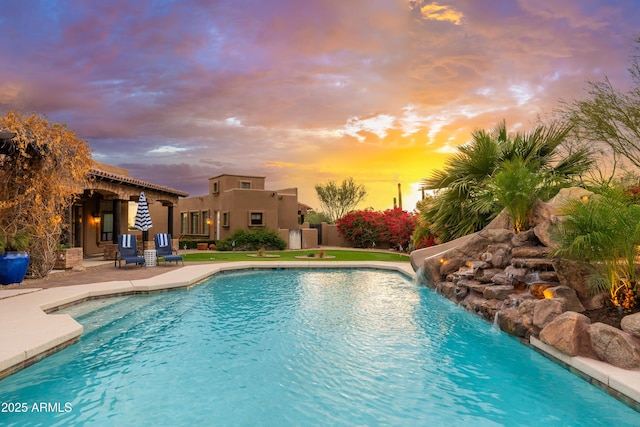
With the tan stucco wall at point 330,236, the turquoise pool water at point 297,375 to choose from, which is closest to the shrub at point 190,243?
the tan stucco wall at point 330,236

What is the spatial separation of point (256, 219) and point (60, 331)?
2061 cm

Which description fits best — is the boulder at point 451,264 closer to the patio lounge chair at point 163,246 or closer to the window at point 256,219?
the patio lounge chair at point 163,246

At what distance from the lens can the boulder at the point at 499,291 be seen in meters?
6.89

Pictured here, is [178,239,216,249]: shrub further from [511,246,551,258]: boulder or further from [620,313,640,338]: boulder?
[620,313,640,338]: boulder

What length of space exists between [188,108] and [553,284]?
15.9m

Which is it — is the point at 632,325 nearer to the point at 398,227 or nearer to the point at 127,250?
the point at 127,250

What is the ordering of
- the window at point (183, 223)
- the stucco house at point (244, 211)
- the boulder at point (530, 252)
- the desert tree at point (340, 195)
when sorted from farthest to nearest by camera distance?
the desert tree at point (340, 195) < the window at point (183, 223) < the stucco house at point (244, 211) < the boulder at point (530, 252)

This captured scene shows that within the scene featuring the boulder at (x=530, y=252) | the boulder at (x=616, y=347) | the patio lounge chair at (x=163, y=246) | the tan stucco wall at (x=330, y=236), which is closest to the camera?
the boulder at (x=616, y=347)

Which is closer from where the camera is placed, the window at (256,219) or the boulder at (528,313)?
the boulder at (528,313)

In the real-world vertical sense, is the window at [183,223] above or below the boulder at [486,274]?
above

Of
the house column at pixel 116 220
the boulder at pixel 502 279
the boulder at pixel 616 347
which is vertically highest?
the house column at pixel 116 220

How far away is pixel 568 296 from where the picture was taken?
223 inches

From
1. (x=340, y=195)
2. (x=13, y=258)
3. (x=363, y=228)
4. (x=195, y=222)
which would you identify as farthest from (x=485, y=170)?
(x=340, y=195)

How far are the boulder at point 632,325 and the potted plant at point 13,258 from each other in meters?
11.8
